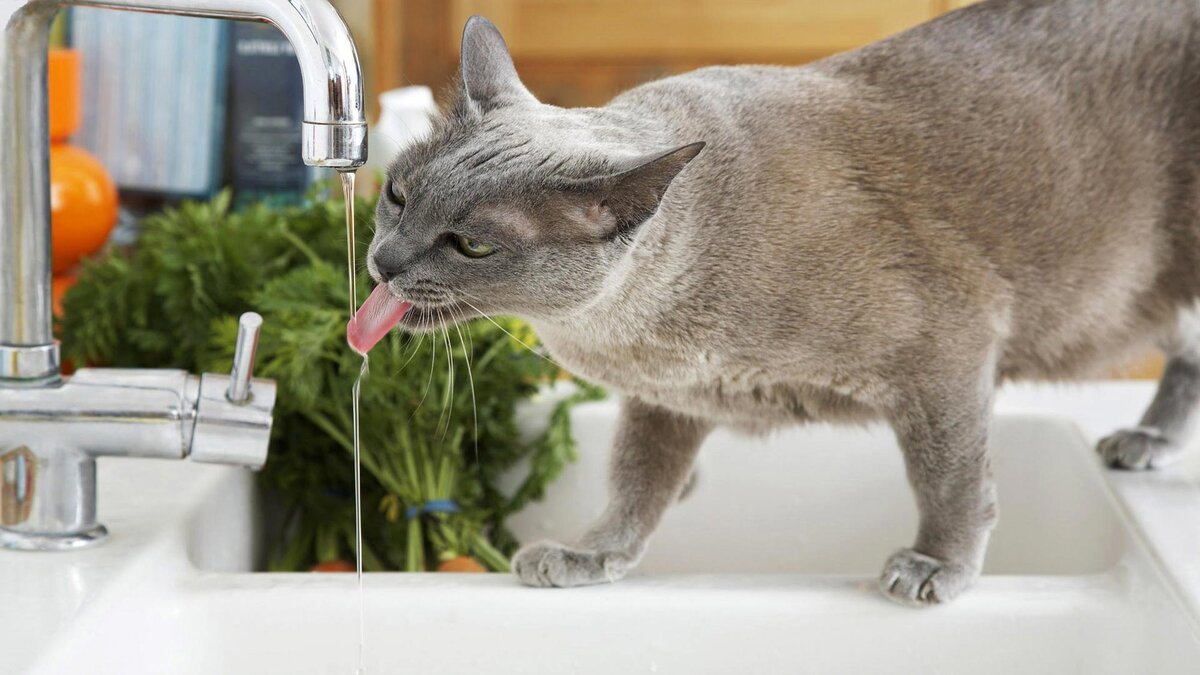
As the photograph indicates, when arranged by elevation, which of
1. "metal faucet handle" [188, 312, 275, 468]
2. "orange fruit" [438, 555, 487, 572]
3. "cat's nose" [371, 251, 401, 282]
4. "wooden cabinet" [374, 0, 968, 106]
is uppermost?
"wooden cabinet" [374, 0, 968, 106]

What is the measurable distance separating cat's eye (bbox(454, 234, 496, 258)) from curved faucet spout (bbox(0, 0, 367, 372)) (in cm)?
9

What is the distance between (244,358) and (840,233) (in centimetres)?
46

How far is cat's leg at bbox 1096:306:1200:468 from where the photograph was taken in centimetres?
120

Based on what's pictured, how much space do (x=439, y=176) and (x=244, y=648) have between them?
394mm

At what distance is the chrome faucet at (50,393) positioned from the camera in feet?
2.92

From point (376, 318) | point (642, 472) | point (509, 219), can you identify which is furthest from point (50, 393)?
point (642, 472)

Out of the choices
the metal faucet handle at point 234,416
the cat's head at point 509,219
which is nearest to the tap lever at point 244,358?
the metal faucet handle at point 234,416

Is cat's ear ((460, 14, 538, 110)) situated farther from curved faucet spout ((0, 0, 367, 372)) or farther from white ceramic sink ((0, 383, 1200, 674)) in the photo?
white ceramic sink ((0, 383, 1200, 674))

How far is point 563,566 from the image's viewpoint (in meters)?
1.04

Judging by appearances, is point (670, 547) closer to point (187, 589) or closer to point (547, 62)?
point (187, 589)

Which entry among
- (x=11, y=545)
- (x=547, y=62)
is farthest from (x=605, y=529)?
(x=547, y=62)

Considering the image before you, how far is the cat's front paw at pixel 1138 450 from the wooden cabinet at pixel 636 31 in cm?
150

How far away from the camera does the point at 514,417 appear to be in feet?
4.40

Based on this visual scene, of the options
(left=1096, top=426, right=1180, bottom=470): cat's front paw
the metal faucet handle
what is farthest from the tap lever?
(left=1096, top=426, right=1180, bottom=470): cat's front paw
